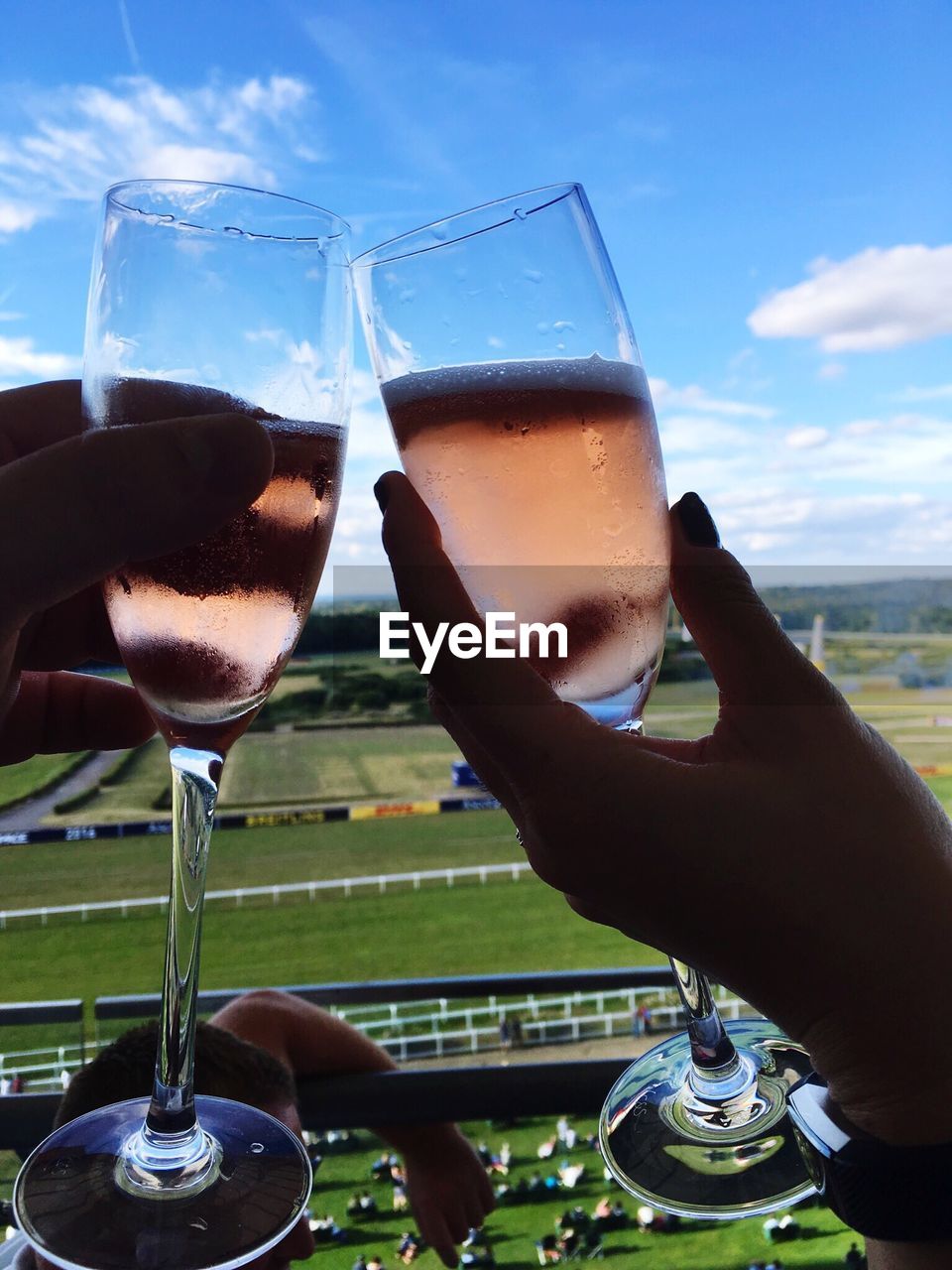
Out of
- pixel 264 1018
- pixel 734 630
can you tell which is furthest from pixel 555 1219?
pixel 734 630

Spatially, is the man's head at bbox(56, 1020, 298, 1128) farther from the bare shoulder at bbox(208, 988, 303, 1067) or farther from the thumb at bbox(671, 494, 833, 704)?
the thumb at bbox(671, 494, 833, 704)

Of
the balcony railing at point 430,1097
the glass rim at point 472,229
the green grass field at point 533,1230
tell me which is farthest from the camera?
the green grass field at point 533,1230

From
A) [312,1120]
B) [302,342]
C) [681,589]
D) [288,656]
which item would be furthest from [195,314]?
[312,1120]

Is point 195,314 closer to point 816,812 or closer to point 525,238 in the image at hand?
point 525,238

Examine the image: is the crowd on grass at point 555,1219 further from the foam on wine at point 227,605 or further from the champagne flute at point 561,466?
the foam on wine at point 227,605

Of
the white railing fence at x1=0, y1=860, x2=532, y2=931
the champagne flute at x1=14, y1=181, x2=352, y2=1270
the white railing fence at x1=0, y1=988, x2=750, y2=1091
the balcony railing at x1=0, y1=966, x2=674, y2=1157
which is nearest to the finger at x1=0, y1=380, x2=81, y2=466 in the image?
the champagne flute at x1=14, y1=181, x2=352, y2=1270

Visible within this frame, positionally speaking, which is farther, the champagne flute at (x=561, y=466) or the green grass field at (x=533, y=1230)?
the green grass field at (x=533, y=1230)

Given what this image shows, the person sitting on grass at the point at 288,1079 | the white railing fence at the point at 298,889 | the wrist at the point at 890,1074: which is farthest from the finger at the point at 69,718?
the white railing fence at the point at 298,889
